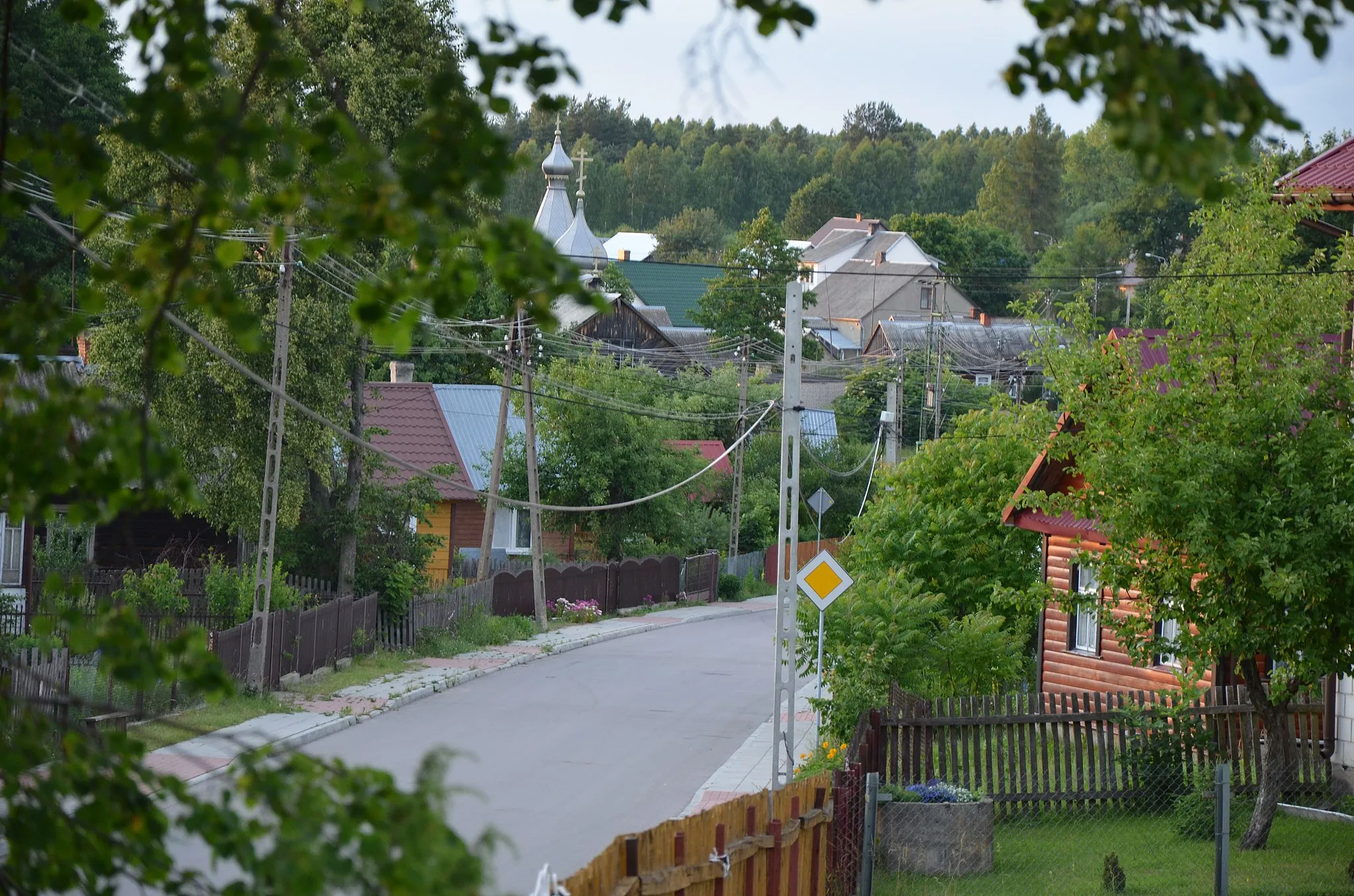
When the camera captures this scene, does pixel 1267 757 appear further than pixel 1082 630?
No

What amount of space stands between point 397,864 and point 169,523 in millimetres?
33669

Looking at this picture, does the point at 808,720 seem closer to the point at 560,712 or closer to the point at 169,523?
the point at 560,712

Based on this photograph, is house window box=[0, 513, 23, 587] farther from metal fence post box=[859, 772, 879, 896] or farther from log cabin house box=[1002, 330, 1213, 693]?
metal fence post box=[859, 772, 879, 896]

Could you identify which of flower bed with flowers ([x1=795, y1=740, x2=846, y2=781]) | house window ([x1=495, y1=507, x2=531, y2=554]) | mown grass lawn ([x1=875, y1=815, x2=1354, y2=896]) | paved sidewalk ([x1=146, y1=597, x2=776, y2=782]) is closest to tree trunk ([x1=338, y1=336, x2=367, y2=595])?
paved sidewalk ([x1=146, y1=597, x2=776, y2=782])

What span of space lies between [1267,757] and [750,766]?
281 inches

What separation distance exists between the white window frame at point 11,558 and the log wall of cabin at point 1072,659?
54.7 feet

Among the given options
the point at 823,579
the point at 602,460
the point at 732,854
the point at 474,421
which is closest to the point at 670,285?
the point at 474,421

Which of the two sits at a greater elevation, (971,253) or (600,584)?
(971,253)

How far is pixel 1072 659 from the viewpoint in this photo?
65.1 ft

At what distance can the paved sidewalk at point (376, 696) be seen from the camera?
1611 centimetres

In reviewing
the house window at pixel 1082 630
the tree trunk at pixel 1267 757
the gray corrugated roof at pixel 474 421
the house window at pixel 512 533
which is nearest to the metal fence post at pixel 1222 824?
the tree trunk at pixel 1267 757

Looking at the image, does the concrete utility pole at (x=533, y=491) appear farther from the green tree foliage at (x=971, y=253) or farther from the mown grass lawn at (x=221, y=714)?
the green tree foliage at (x=971, y=253)

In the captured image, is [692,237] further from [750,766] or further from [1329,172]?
[1329,172]

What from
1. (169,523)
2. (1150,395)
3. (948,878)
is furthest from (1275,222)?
(169,523)
